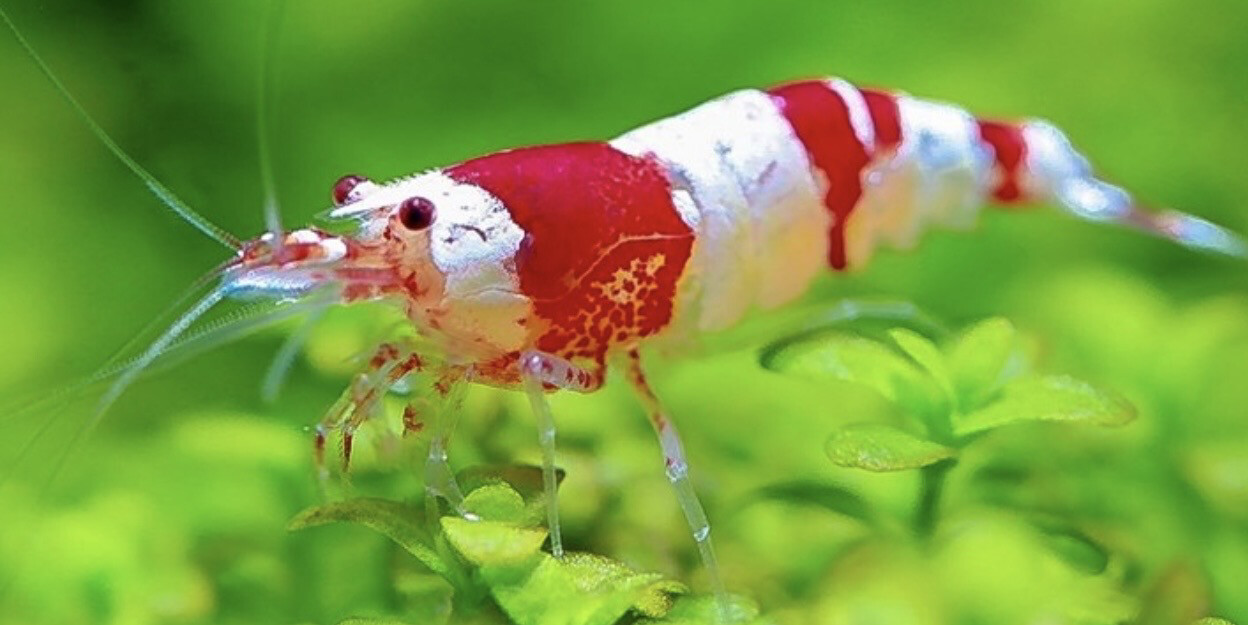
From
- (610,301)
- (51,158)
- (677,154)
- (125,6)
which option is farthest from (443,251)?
(125,6)

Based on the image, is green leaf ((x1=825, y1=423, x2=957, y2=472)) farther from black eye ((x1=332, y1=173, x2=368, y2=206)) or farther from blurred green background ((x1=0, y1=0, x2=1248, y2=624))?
black eye ((x1=332, y1=173, x2=368, y2=206))

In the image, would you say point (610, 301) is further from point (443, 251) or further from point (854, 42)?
point (854, 42)

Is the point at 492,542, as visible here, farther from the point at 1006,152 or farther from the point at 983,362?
the point at 1006,152

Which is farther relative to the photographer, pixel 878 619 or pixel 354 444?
pixel 354 444

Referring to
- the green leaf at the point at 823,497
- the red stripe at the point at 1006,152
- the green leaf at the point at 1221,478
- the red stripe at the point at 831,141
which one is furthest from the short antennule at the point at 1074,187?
the green leaf at the point at 823,497

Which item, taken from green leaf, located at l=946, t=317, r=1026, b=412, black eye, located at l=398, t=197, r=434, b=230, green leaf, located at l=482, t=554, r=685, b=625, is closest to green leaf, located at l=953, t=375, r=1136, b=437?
green leaf, located at l=946, t=317, r=1026, b=412
